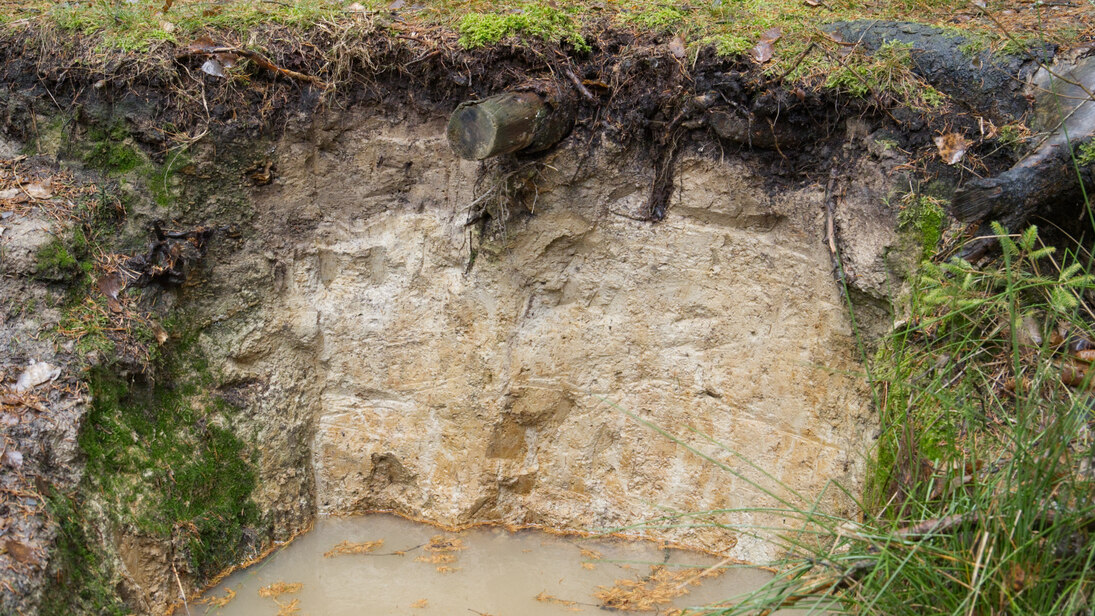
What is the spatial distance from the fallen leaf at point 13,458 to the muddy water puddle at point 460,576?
1014 mm

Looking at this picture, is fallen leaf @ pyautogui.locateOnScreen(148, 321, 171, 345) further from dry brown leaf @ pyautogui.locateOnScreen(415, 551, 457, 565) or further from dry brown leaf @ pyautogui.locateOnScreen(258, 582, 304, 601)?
dry brown leaf @ pyautogui.locateOnScreen(415, 551, 457, 565)

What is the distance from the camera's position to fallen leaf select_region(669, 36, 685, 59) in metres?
3.62

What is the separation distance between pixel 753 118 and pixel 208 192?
2620mm

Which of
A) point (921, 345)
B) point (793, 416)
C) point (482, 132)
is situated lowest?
point (793, 416)

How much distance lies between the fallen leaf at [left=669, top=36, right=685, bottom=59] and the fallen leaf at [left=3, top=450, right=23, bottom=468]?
3.17 m

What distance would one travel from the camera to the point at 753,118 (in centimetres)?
355

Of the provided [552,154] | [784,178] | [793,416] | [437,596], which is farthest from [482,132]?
[437,596]

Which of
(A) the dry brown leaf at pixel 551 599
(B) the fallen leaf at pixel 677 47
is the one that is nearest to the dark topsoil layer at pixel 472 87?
(B) the fallen leaf at pixel 677 47

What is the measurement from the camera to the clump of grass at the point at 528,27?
376 cm

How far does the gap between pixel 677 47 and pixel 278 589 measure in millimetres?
3093

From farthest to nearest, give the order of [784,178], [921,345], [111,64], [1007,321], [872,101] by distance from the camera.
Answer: [111,64], [784,178], [872,101], [921,345], [1007,321]

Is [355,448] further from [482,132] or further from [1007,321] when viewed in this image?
[1007,321]

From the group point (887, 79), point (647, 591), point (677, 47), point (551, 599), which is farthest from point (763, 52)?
point (551, 599)

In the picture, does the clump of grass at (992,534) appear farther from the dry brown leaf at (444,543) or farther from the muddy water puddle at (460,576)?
the dry brown leaf at (444,543)
